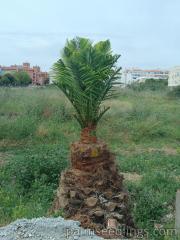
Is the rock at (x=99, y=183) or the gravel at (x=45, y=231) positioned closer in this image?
the gravel at (x=45, y=231)

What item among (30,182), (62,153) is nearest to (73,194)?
(30,182)

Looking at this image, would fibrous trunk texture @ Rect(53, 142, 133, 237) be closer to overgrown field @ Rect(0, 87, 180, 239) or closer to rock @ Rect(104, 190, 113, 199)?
rock @ Rect(104, 190, 113, 199)

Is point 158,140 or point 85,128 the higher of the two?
point 85,128

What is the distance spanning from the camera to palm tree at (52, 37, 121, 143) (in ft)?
13.5

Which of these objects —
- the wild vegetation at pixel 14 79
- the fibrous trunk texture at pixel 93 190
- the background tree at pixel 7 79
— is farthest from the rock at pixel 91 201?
the wild vegetation at pixel 14 79

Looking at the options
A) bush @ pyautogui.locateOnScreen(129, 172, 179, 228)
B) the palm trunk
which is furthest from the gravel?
bush @ pyautogui.locateOnScreen(129, 172, 179, 228)

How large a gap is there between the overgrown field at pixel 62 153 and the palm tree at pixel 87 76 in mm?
980

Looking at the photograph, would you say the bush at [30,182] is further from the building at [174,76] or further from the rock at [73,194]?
the building at [174,76]

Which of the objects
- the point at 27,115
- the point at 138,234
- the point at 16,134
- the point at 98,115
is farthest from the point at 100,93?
the point at 27,115

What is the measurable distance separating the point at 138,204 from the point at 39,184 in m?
1.54

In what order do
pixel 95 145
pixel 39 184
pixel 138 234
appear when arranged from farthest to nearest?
pixel 39 184
pixel 95 145
pixel 138 234

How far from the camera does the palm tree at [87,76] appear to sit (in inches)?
162

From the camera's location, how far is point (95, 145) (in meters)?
4.21

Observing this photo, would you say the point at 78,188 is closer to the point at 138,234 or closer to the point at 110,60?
the point at 138,234
